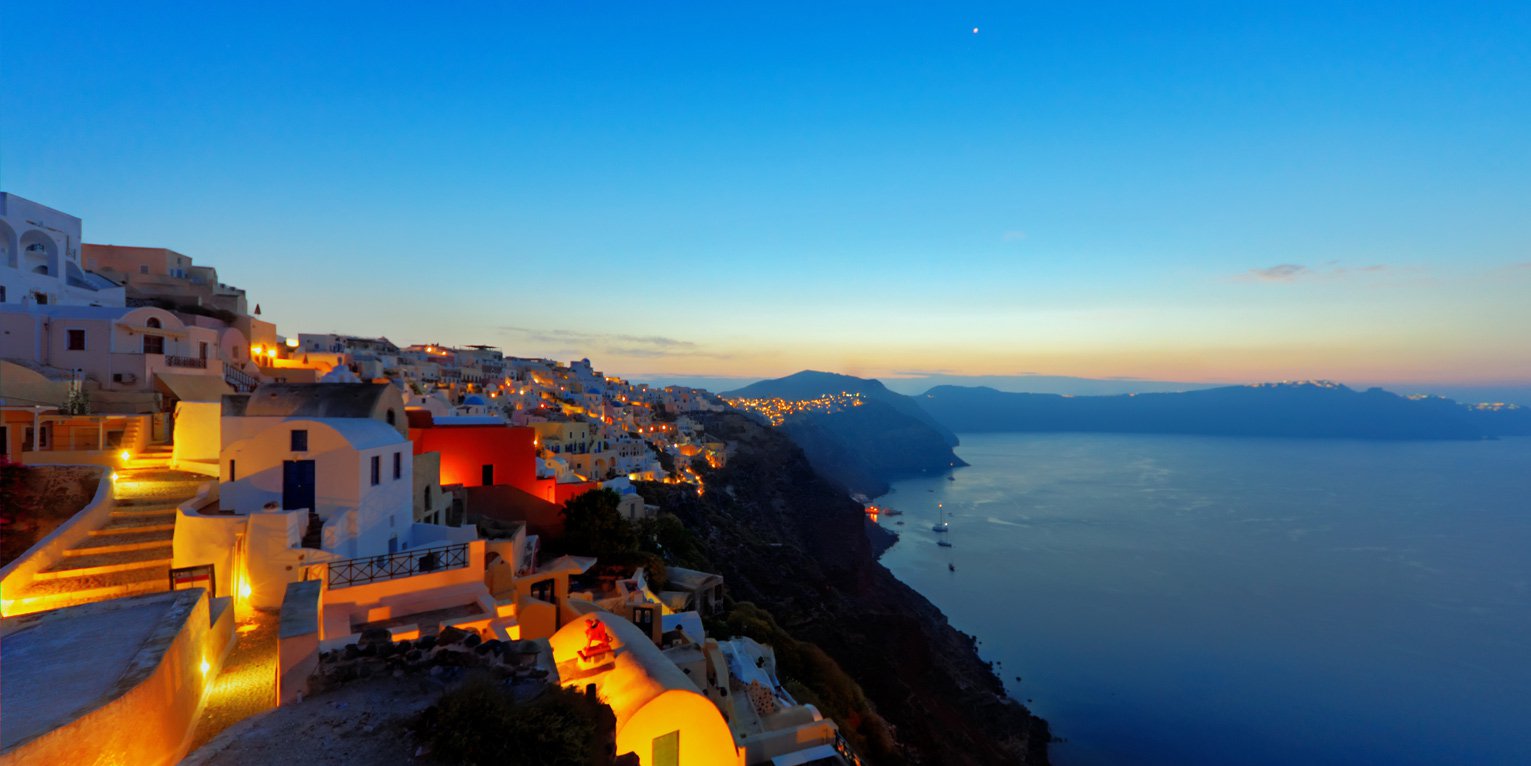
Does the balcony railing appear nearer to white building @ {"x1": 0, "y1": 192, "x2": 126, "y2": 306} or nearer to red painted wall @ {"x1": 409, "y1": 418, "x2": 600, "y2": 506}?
white building @ {"x1": 0, "y1": 192, "x2": 126, "y2": 306}

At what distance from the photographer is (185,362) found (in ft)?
64.6

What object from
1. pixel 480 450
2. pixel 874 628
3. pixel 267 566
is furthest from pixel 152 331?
pixel 874 628

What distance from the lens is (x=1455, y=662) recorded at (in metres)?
36.2

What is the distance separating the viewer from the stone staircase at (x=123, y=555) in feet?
28.4

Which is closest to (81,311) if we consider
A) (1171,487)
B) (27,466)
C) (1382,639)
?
(27,466)

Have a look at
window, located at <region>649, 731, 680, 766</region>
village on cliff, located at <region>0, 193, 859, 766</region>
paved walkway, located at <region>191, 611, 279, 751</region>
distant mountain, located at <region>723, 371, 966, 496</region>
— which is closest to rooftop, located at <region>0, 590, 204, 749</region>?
village on cliff, located at <region>0, 193, 859, 766</region>

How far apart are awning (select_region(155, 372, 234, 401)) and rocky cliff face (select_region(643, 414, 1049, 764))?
1776cm

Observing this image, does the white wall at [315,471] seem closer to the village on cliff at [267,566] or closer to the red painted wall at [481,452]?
the village on cliff at [267,566]

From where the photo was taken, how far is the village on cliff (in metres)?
5.55

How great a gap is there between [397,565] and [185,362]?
15296 mm

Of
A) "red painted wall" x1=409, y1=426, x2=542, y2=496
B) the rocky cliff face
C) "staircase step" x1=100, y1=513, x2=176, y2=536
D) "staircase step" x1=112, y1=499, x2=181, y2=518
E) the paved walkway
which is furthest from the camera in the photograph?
the rocky cliff face

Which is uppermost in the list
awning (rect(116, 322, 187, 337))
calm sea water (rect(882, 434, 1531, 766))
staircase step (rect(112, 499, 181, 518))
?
awning (rect(116, 322, 187, 337))

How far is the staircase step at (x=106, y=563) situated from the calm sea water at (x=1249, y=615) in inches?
1156

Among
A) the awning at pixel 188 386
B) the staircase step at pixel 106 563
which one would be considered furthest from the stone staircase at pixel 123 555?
the awning at pixel 188 386
